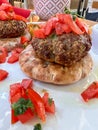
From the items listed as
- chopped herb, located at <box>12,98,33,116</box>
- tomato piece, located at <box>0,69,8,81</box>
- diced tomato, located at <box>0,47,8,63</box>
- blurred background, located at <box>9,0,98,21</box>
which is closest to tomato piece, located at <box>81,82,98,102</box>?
chopped herb, located at <box>12,98,33,116</box>

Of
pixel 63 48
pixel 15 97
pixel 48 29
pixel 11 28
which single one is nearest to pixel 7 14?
pixel 11 28

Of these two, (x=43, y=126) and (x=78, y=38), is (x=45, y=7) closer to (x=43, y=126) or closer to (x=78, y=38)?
(x=78, y=38)

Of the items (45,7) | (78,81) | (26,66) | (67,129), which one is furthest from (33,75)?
(45,7)

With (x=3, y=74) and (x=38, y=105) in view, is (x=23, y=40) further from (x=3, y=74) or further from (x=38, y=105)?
→ (x=38, y=105)

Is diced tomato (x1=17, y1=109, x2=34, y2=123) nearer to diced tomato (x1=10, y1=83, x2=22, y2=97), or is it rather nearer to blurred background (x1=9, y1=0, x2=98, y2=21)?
diced tomato (x1=10, y1=83, x2=22, y2=97)

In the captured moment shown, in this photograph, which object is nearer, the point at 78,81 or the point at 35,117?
the point at 35,117

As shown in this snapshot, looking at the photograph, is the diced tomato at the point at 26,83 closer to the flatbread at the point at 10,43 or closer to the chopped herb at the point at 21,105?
the chopped herb at the point at 21,105
